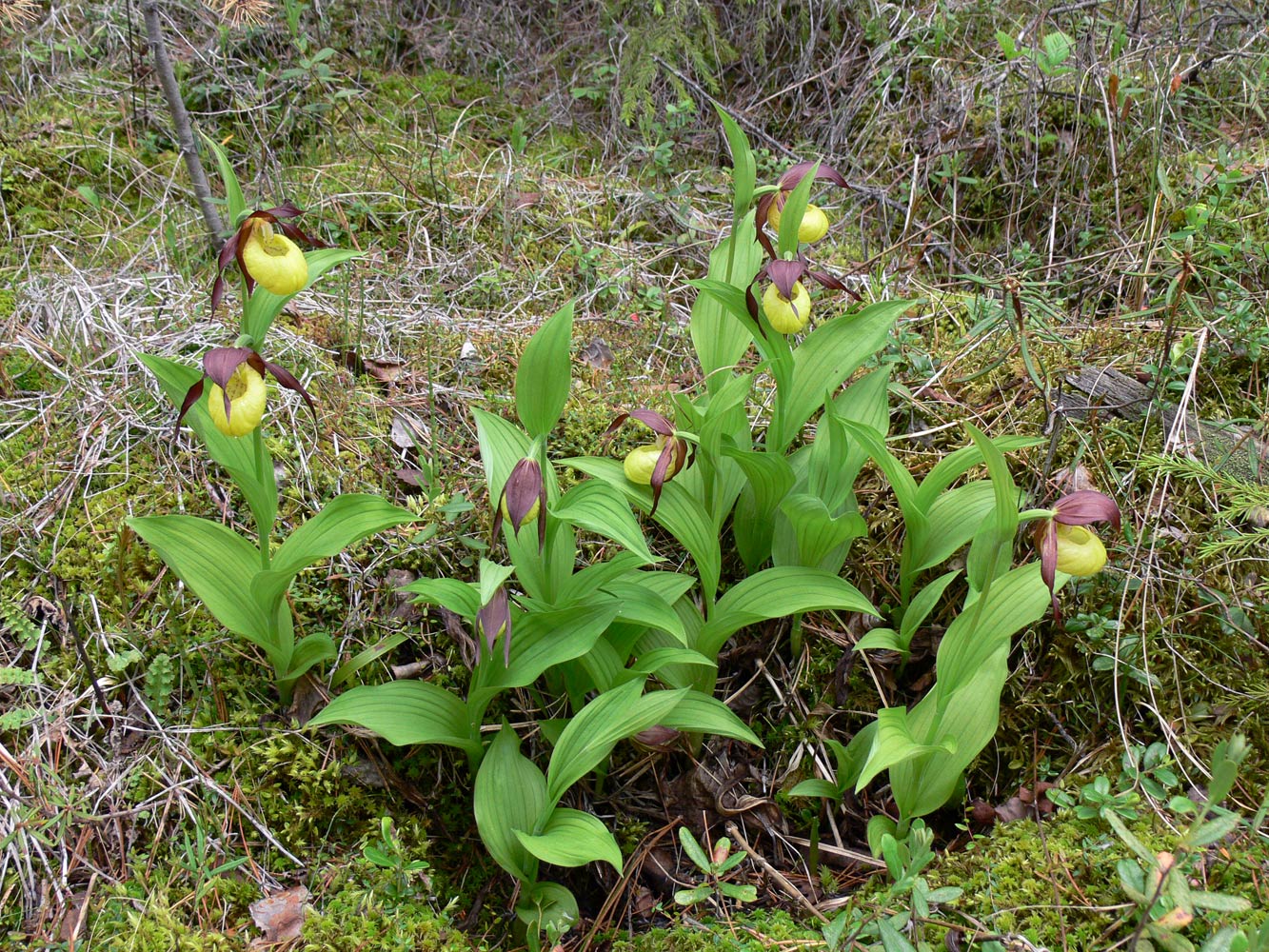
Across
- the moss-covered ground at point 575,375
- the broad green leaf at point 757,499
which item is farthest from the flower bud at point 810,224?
the moss-covered ground at point 575,375

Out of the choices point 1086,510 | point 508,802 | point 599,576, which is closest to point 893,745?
point 1086,510

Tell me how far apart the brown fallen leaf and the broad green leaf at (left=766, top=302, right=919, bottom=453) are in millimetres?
1424

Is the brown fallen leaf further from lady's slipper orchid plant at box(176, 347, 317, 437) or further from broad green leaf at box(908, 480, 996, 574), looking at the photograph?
broad green leaf at box(908, 480, 996, 574)

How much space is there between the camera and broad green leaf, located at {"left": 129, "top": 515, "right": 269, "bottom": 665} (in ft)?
5.69

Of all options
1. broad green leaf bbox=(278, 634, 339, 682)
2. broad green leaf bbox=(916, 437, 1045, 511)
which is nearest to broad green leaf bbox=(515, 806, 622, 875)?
broad green leaf bbox=(278, 634, 339, 682)

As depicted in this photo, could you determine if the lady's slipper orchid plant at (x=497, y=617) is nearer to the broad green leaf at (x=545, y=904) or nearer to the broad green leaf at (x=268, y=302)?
the broad green leaf at (x=545, y=904)

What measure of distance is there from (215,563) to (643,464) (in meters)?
0.93

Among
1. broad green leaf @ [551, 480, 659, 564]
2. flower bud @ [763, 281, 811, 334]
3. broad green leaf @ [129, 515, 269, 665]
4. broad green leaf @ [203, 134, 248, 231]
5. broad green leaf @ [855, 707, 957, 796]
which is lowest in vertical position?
broad green leaf @ [855, 707, 957, 796]

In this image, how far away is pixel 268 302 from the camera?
171 cm

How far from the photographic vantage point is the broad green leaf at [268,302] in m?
1.67

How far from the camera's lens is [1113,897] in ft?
4.96

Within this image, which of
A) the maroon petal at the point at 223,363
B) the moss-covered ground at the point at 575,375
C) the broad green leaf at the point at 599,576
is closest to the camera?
the maroon petal at the point at 223,363

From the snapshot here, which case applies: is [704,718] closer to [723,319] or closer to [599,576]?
[599,576]

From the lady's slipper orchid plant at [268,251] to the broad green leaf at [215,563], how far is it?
50 cm
